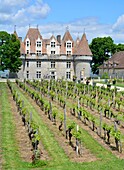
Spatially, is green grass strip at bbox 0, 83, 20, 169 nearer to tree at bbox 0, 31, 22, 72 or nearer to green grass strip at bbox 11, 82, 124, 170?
green grass strip at bbox 11, 82, 124, 170

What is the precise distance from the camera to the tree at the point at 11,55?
63094mm

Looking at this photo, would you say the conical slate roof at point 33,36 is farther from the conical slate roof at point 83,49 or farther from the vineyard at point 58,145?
the vineyard at point 58,145

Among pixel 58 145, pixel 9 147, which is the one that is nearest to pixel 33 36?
pixel 58 145

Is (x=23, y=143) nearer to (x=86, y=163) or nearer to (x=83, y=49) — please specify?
(x=86, y=163)

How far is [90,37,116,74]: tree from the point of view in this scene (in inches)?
3241

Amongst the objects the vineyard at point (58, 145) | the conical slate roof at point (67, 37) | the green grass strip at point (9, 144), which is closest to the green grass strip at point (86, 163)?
the vineyard at point (58, 145)

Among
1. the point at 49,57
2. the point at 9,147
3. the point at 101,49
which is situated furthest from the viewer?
the point at 101,49

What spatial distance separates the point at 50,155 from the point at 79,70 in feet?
177

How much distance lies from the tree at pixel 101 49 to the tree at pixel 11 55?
75.4ft

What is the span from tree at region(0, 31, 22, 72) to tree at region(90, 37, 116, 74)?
2298 cm

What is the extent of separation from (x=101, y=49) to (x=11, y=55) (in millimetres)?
24929

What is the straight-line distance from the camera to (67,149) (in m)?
16.1

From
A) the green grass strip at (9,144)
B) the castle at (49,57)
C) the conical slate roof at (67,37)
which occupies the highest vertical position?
the conical slate roof at (67,37)

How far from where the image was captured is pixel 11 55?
63125mm
